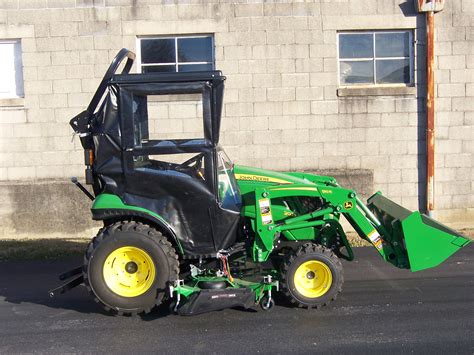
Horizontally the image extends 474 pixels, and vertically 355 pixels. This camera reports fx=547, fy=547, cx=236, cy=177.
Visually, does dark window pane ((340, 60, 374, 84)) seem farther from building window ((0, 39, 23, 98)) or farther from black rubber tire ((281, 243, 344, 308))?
building window ((0, 39, 23, 98))

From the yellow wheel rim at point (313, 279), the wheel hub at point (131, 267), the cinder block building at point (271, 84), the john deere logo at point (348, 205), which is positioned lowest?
the yellow wheel rim at point (313, 279)

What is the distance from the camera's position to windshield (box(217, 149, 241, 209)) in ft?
17.4

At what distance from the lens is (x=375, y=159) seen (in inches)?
376

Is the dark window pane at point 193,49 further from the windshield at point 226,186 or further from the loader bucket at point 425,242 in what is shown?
the loader bucket at point 425,242

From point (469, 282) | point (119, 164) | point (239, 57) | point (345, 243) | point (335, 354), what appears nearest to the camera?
point (335, 354)

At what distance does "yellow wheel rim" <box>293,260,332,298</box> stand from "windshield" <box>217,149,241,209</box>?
0.90 meters

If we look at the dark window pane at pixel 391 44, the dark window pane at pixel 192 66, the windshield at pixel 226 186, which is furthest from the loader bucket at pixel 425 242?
the dark window pane at pixel 192 66

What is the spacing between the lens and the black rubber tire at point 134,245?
5.03 m

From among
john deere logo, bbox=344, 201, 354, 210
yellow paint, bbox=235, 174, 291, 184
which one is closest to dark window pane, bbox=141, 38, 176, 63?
yellow paint, bbox=235, 174, 291, 184

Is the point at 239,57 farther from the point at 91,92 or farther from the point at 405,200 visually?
the point at 405,200

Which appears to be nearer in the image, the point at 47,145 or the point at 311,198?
the point at 311,198

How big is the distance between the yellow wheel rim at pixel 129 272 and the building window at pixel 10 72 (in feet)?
18.1

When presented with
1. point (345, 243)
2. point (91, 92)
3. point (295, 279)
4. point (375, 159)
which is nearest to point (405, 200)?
point (375, 159)

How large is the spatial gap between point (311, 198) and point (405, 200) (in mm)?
4697
